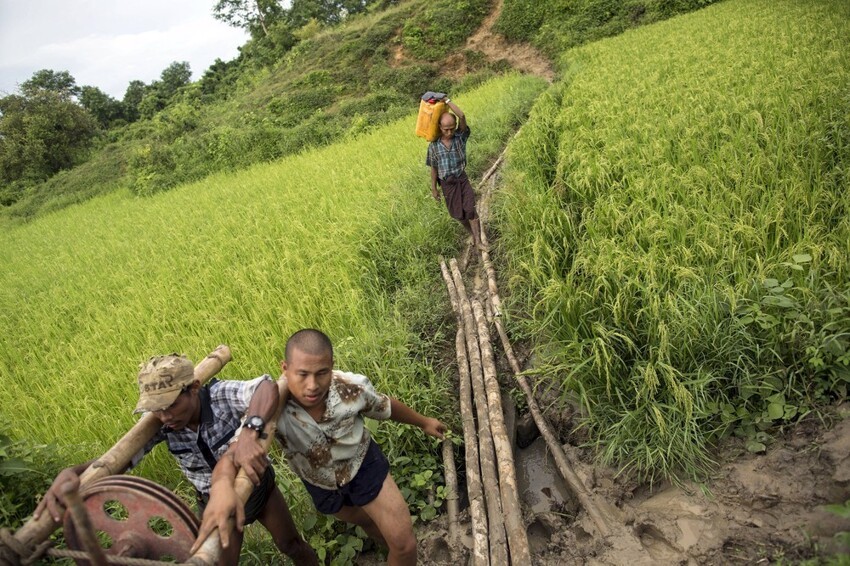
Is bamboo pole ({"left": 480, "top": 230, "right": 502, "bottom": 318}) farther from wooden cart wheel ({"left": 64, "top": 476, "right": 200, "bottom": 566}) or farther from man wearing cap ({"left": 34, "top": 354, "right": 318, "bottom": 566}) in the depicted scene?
wooden cart wheel ({"left": 64, "top": 476, "right": 200, "bottom": 566})

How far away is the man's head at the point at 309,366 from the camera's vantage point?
1903 millimetres

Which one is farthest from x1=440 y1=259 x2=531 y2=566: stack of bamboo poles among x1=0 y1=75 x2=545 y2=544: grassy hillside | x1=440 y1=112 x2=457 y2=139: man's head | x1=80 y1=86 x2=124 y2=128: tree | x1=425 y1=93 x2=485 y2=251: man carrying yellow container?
x1=80 y1=86 x2=124 y2=128: tree

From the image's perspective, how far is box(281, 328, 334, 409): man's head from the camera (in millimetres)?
1903

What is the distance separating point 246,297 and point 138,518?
11.2 ft

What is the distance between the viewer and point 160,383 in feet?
5.90

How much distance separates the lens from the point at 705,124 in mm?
4629

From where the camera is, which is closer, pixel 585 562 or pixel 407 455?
pixel 585 562

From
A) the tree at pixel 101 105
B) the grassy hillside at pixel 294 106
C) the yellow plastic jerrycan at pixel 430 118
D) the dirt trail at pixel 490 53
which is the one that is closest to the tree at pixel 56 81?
the tree at pixel 101 105

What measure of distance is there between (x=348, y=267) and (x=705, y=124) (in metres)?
3.60

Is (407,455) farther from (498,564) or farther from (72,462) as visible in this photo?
(72,462)

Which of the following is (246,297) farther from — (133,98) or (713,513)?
(133,98)

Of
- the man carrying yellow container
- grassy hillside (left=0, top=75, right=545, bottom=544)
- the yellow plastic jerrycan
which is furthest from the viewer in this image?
the man carrying yellow container

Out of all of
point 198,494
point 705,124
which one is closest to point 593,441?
point 198,494

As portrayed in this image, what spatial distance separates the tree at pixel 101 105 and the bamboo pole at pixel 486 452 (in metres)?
33.8
